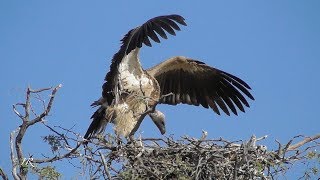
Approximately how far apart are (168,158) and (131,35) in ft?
5.04

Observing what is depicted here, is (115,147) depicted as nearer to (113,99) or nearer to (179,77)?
(113,99)

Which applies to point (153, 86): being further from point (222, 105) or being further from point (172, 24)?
point (172, 24)

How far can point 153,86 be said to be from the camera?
8.77 metres

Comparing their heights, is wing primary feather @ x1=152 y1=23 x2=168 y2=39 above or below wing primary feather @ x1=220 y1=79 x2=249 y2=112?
below

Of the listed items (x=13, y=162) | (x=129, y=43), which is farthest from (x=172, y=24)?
(x=13, y=162)

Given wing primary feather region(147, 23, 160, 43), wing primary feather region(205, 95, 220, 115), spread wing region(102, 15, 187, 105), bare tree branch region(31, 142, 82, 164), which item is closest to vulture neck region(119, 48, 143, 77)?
spread wing region(102, 15, 187, 105)

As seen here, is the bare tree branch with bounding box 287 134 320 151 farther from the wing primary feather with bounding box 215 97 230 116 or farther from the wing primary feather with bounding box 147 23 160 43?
the wing primary feather with bounding box 215 97 230 116

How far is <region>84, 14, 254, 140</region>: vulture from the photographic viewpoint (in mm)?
7207

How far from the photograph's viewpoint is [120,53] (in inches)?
303

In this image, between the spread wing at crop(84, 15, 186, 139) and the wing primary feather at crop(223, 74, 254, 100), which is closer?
the spread wing at crop(84, 15, 186, 139)

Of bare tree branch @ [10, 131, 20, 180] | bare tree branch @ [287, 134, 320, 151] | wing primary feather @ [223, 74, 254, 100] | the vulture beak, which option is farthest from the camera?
wing primary feather @ [223, 74, 254, 100]

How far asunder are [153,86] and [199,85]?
1.23 metres

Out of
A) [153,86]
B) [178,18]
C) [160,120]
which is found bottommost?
[160,120]

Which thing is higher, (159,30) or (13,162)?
(159,30)
